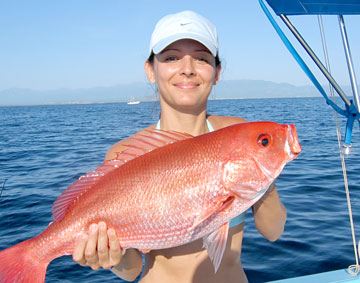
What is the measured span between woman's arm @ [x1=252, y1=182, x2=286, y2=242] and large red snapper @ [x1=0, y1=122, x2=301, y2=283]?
61cm

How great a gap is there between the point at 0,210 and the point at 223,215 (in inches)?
274

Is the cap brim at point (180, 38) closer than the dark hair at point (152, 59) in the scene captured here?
Yes

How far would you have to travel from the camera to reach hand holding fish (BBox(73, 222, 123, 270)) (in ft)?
6.85

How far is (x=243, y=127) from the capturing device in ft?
6.61

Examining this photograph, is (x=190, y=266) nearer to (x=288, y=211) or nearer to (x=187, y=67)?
(x=187, y=67)

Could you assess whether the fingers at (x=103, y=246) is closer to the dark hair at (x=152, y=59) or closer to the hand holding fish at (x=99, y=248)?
the hand holding fish at (x=99, y=248)

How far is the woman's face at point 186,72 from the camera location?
2637mm

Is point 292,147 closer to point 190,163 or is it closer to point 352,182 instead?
point 190,163

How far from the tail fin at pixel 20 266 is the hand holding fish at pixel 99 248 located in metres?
0.24

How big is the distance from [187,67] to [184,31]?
0.26m

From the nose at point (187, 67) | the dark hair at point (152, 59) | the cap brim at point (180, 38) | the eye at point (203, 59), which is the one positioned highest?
the dark hair at point (152, 59)

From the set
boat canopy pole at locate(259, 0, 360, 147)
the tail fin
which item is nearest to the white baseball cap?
boat canopy pole at locate(259, 0, 360, 147)

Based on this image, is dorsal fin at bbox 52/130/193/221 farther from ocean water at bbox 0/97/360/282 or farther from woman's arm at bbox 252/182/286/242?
ocean water at bbox 0/97/360/282

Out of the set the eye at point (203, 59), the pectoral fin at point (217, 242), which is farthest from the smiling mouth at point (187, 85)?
the pectoral fin at point (217, 242)
